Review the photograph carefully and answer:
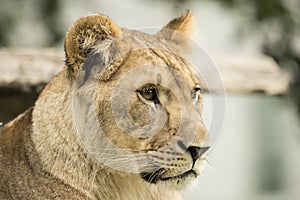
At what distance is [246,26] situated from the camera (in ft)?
26.8

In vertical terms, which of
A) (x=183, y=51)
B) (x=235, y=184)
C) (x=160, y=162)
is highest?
(x=183, y=51)

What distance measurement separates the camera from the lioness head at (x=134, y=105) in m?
3.08

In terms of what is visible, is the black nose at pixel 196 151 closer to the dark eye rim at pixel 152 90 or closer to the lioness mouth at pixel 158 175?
the lioness mouth at pixel 158 175

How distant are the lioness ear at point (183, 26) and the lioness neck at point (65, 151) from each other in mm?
423

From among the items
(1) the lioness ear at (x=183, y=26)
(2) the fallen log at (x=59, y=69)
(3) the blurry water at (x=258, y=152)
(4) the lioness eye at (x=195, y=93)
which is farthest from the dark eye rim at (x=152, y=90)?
(3) the blurry water at (x=258, y=152)

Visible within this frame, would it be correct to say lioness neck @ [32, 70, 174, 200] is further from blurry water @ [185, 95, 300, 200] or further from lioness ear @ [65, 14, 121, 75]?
blurry water @ [185, 95, 300, 200]

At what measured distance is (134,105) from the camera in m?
3.11

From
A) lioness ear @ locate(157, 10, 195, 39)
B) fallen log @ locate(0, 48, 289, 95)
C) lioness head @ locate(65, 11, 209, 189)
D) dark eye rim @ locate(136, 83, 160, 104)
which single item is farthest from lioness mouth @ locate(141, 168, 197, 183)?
fallen log @ locate(0, 48, 289, 95)

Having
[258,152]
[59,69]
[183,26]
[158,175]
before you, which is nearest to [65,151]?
[158,175]

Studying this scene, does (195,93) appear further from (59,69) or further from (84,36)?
(59,69)

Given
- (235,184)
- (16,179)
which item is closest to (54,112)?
(16,179)

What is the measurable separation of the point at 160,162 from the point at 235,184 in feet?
15.6

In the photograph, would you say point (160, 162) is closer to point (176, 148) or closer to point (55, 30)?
point (176, 148)

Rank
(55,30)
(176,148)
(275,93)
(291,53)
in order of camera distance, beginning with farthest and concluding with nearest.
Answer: (55,30) < (291,53) < (275,93) < (176,148)
